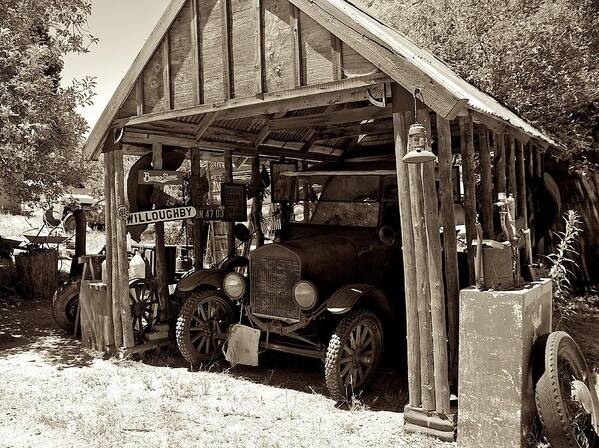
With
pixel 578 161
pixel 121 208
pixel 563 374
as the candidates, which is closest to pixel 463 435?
pixel 563 374

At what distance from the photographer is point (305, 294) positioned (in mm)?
5488

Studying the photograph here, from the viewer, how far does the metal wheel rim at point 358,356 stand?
5.31 metres

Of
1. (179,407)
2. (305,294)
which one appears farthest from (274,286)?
→ (179,407)

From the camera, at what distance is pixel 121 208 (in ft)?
22.7

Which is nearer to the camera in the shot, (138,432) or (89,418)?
(138,432)

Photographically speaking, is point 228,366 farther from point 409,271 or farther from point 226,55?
point 226,55

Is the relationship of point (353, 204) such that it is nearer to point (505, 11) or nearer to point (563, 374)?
point (563, 374)

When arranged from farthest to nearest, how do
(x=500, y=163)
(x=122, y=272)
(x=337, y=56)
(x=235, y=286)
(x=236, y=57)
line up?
(x=122, y=272), (x=500, y=163), (x=235, y=286), (x=236, y=57), (x=337, y=56)

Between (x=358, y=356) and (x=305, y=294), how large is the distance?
0.84 m

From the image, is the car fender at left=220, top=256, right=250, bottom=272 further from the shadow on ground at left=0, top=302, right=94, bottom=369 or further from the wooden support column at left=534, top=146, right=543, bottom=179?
the wooden support column at left=534, top=146, right=543, bottom=179

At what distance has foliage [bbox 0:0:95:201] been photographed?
802 cm

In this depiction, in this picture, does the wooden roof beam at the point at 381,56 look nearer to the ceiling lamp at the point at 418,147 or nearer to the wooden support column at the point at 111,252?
the ceiling lamp at the point at 418,147

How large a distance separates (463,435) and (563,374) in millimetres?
1021

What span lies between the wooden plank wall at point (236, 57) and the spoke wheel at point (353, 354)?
7.87 ft
